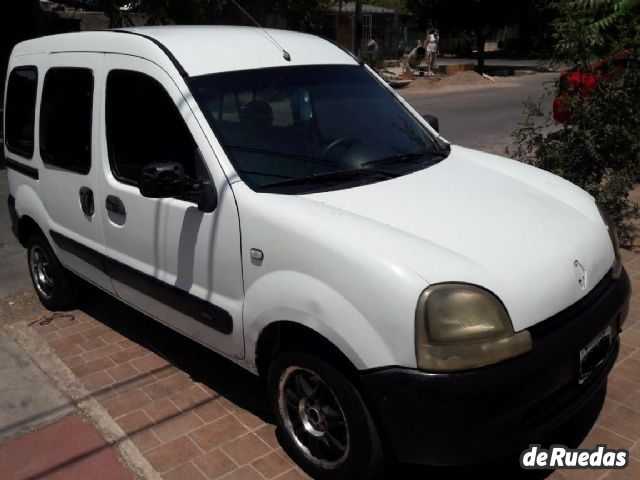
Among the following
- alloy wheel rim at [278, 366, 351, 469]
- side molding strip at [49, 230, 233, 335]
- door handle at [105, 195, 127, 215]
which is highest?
door handle at [105, 195, 127, 215]

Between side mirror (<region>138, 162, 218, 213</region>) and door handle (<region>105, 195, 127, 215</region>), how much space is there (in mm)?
630

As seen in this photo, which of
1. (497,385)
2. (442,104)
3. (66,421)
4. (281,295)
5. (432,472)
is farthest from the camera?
(442,104)

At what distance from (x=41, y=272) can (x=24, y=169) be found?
85cm

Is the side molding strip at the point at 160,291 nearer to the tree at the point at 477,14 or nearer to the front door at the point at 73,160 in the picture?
the front door at the point at 73,160

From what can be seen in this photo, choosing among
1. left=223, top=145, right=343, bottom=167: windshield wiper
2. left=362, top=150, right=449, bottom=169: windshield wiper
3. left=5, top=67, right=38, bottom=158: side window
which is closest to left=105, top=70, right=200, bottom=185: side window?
left=223, top=145, right=343, bottom=167: windshield wiper

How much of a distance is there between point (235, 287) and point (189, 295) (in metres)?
0.40

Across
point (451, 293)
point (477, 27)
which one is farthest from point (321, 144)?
point (477, 27)

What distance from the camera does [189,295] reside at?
346cm

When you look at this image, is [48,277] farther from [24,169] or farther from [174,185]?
[174,185]

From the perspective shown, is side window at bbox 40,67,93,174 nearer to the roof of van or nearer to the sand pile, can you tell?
the roof of van

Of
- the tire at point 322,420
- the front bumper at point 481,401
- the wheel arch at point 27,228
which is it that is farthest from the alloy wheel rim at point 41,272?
the front bumper at point 481,401

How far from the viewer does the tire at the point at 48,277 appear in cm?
502

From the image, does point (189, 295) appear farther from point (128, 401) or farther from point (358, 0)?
point (358, 0)

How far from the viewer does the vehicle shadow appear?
3146 millimetres
